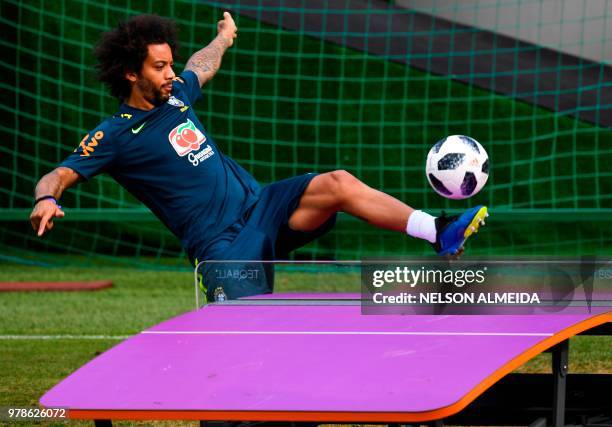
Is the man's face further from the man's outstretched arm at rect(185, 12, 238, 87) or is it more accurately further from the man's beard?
the man's outstretched arm at rect(185, 12, 238, 87)

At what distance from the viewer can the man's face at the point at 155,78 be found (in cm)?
614

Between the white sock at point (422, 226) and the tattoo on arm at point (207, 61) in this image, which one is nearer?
the white sock at point (422, 226)

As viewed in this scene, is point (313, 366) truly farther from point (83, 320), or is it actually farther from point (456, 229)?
point (83, 320)

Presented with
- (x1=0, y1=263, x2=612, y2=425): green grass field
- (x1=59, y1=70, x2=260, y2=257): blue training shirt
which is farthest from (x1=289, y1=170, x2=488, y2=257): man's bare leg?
(x1=0, y1=263, x2=612, y2=425): green grass field

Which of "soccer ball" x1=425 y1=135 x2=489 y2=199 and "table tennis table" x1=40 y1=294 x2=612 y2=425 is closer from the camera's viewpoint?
"table tennis table" x1=40 y1=294 x2=612 y2=425

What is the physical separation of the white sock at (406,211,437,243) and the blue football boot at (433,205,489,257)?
25mm

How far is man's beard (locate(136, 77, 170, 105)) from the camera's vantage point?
6141mm

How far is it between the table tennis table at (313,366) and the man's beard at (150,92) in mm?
1775

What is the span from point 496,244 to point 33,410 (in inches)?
334

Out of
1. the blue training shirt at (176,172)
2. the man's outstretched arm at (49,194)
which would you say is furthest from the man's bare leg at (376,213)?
the man's outstretched arm at (49,194)

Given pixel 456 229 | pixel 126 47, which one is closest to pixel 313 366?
pixel 456 229

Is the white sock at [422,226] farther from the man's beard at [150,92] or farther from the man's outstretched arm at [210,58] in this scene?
the man's outstretched arm at [210,58]

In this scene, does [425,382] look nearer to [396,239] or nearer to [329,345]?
[329,345]

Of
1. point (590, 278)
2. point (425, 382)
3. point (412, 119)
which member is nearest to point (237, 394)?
point (425, 382)
